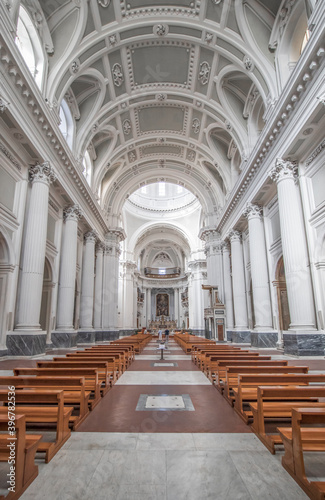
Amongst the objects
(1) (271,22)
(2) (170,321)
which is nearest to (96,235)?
(1) (271,22)

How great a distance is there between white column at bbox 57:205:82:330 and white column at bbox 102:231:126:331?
751cm

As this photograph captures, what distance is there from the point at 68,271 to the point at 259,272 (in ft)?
32.1

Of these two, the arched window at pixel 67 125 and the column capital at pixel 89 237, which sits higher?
the arched window at pixel 67 125

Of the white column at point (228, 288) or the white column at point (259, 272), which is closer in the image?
the white column at point (259, 272)

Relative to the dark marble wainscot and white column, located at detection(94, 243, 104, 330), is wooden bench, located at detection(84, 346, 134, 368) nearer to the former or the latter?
white column, located at detection(94, 243, 104, 330)

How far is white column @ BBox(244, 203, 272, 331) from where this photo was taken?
1393 centimetres

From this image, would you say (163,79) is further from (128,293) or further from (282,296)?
(128,293)

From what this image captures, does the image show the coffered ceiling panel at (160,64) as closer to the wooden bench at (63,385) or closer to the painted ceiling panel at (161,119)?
the painted ceiling panel at (161,119)

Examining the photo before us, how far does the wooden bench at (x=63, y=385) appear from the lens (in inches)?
141

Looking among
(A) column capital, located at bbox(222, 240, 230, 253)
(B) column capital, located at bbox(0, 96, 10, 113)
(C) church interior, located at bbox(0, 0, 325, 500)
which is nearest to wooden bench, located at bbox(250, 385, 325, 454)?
(C) church interior, located at bbox(0, 0, 325, 500)

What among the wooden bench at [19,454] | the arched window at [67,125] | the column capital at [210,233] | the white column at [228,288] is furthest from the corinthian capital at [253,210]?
the wooden bench at [19,454]

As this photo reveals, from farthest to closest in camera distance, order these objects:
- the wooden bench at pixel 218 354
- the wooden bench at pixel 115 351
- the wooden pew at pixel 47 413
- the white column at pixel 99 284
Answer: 1. the white column at pixel 99 284
2. the wooden bench at pixel 115 351
3. the wooden bench at pixel 218 354
4. the wooden pew at pixel 47 413

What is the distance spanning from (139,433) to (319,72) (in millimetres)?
10181

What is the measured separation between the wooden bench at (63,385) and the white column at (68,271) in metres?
10.9
